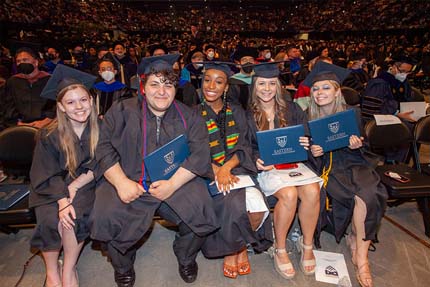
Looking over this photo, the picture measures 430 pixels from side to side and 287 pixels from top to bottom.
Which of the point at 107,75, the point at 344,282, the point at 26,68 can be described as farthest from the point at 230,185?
the point at 26,68

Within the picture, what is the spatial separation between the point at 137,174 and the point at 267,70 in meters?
1.57

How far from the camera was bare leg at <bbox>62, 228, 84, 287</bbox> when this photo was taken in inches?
93.4

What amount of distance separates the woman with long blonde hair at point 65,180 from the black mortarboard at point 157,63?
0.56 meters

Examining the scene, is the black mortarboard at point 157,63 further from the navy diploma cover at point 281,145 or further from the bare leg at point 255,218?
the bare leg at point 255,218

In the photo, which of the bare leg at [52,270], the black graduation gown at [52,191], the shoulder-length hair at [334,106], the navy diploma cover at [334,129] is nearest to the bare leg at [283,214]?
the navy diploma cover at [334,129]

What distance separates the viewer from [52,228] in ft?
7.61

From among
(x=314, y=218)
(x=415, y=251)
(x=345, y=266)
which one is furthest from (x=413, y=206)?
(x=314, y=218)

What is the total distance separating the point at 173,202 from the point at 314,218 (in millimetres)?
1270

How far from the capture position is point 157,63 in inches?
97.5

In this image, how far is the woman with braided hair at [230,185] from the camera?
2443 mm

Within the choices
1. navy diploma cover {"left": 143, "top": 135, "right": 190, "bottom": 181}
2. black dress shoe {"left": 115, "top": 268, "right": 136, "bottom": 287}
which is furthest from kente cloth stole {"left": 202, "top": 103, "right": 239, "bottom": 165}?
black dress shoe {"left": 115, "top": 268, "right": 136, "bottom": 287}

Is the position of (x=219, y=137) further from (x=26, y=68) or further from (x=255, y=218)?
(x=26, y=68)

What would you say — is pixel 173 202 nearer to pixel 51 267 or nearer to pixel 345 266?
pixel 51 267

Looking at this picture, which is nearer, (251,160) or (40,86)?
(251,160)
